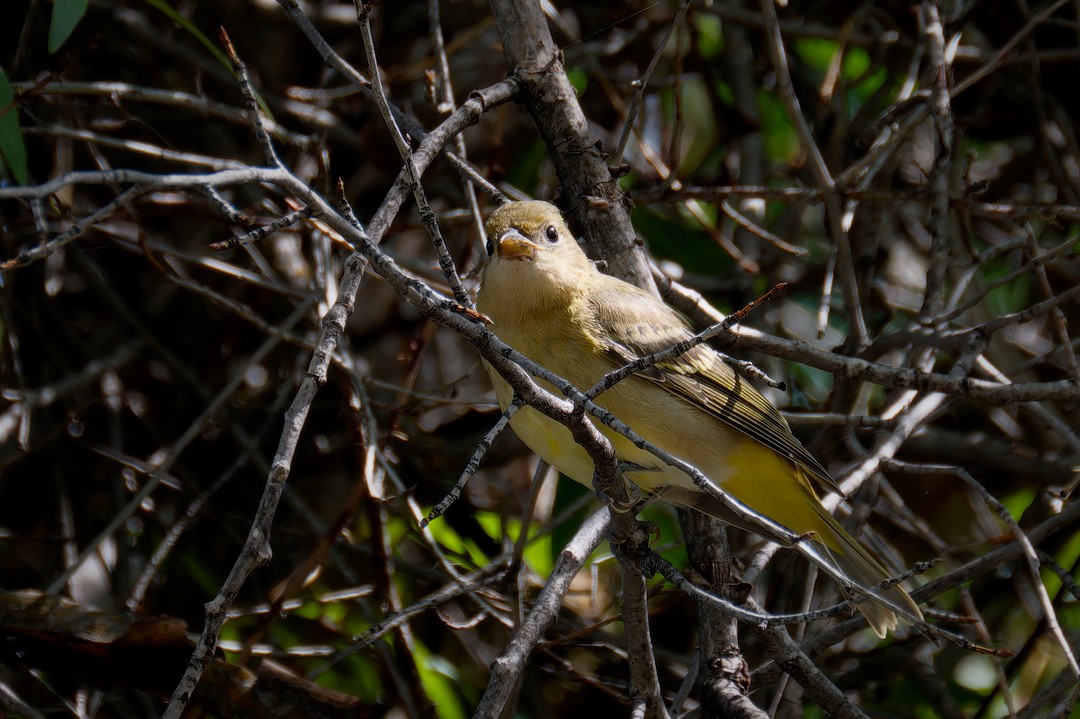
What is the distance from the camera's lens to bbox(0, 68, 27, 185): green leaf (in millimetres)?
3027

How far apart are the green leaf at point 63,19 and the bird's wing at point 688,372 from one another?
1802 millimetres

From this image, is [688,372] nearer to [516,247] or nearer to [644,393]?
[644,393]

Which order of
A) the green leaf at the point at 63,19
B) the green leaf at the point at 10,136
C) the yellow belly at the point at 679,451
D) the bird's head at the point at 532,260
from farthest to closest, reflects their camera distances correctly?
the bird's head at the point at 532,260, the yellow belly at the point at 679,451, the green leaf at the point at 10,136, the green leaf at the point at 63,19

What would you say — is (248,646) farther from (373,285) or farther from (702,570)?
(373,285)

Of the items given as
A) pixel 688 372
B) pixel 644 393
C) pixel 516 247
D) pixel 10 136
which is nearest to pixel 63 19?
pixel 10 136

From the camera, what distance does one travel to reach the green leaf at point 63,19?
9.39 feet

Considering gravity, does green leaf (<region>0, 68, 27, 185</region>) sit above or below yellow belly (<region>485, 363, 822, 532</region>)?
above

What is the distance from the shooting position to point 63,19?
9.55 ft

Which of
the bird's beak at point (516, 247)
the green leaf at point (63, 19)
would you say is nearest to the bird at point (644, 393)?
the bird's beak at point (516, 247)

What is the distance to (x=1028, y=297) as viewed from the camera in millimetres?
5152

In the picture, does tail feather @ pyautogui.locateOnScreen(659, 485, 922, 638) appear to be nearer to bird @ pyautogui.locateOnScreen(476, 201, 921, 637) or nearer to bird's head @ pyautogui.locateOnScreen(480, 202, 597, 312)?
bird @ pyautogui.locateOnScreen(476, 201, 921, 637)

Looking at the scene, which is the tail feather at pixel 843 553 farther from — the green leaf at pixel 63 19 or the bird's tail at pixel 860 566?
the green leaf at pixel 63 19

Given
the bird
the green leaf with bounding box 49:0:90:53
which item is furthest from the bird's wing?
the green leaf with bounding box 49:0:90:53

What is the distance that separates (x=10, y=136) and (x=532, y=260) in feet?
5.47
